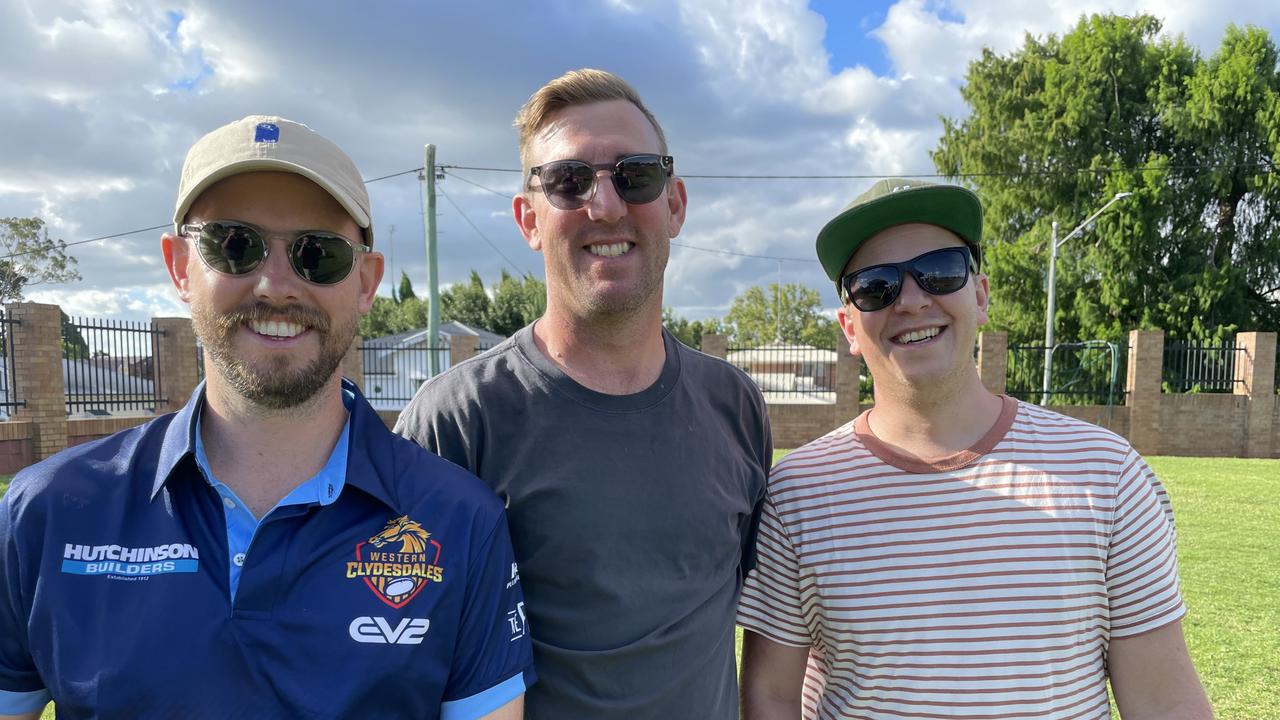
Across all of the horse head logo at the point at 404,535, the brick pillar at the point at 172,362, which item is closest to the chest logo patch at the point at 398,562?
the horse head logo at the point at 404,535

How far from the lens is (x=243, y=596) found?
59.9 inches

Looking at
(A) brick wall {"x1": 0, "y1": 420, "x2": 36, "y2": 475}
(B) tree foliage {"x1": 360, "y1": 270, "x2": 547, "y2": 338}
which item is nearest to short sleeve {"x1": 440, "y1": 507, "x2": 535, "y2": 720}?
(A) brick wall {"x1": 0, "y1": 420, "x2": 36, "y2": 475}

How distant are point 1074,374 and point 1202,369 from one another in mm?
2906

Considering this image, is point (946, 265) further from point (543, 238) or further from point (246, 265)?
point (246, 265)

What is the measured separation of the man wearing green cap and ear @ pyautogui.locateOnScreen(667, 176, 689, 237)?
0.46m

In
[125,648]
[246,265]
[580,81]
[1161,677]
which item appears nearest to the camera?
[125,648]

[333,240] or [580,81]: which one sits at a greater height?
[580,81]

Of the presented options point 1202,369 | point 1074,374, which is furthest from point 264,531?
point 1202,369

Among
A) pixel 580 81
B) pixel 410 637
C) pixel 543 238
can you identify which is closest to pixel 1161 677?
pixel 410 637

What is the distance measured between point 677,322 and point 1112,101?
37126 mm

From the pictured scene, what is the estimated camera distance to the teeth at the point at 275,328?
5.65 ft

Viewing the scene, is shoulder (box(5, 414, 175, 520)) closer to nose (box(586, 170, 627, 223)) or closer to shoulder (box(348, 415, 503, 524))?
shoulder (box(348, 415, 503, 524))

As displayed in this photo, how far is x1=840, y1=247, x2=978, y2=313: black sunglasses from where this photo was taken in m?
2.07

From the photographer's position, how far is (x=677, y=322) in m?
60.3
